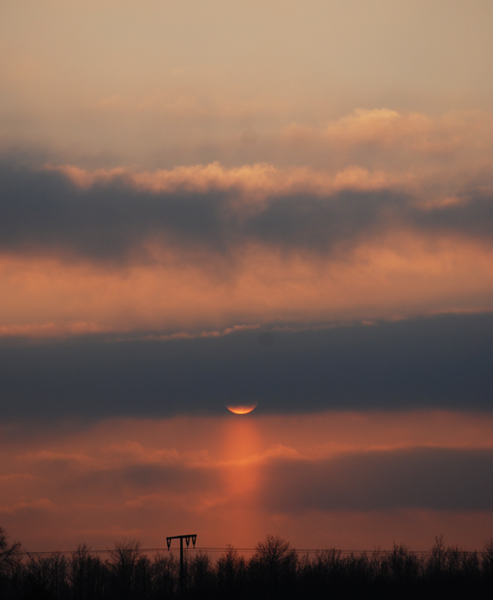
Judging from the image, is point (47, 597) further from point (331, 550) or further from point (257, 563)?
point (331, 550)

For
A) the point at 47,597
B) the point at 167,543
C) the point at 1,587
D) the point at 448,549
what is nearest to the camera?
the point at 47,597

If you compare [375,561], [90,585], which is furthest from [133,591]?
[375,561]

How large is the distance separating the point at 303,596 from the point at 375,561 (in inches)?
1247

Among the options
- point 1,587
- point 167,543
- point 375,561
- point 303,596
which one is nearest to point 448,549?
point 375,561

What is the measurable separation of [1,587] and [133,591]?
7305cm

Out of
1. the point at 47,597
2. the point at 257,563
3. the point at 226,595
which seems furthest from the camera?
the point at 257,563

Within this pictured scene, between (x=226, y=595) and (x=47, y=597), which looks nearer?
(x=47, y=597)

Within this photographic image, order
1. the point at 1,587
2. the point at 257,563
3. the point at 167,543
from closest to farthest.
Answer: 1. the point at 1,587
2. the point at 167,543
3. the point at 257,563

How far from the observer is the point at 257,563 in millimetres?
164875

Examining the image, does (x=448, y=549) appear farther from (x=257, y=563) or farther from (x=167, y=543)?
(x=167, y=543)

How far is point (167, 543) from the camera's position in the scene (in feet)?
330

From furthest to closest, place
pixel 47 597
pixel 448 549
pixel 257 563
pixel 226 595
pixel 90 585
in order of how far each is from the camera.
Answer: pixel 448 549 < pixel 257 563 < pixel 90 585 < pixel 226 595 < pixel 47 597

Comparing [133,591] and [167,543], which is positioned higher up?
[167,543]

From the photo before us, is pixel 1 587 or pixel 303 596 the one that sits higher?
pixel 1 587
